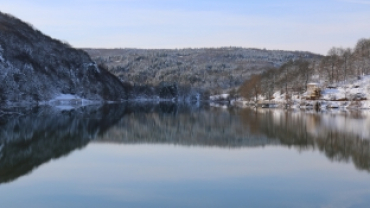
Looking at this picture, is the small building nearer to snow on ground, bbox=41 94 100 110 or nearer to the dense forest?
the dense forest

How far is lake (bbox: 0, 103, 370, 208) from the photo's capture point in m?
14.0

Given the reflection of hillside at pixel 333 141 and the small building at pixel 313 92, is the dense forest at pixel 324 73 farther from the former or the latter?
the reflection of hillside at pixel 333 141

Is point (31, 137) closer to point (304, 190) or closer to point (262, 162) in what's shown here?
point (262, 162)

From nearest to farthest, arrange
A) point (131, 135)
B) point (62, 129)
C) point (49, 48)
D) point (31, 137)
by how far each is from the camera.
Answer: point (31, 137) → point (131, 135) → point (62, 129) → point (49, 48)

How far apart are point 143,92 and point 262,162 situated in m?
159

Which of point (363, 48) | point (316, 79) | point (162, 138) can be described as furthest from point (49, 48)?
point (162, 138)

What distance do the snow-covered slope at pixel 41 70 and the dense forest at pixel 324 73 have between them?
45.6 m

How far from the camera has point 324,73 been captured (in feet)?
365

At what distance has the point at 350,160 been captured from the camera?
856 inches

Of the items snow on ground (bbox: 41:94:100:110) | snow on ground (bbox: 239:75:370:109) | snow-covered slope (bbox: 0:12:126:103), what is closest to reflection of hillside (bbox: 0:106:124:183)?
snow-covered slope (bbox: 0:12:126:103)

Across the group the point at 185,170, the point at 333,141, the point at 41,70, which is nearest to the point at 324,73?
the point at 41,70

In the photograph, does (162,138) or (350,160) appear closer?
(350,160)

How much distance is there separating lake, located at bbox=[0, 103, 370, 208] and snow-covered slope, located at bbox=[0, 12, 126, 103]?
62.8m

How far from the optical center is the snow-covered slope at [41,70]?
92000 millimetres
